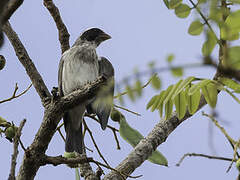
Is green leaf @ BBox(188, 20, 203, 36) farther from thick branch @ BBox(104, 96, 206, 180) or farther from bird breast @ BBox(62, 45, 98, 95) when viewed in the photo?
bird breast @ BBox(62, 45, 98, 95)

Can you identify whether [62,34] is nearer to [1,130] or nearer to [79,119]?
[79,119]

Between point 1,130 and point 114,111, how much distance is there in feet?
3.65

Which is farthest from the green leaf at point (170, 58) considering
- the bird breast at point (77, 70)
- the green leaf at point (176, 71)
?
the bird breast at point (77, 70)

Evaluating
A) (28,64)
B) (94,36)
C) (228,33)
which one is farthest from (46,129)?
(94,36)

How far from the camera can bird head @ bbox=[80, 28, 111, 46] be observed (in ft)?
20.0

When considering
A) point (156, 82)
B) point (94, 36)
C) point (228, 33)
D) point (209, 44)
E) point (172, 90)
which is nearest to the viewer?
point (228, 33)

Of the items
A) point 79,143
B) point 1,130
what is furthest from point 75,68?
point 1,130

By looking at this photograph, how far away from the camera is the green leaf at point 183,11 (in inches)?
74.9

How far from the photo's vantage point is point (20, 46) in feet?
11.9

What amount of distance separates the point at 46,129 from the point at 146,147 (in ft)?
3.50

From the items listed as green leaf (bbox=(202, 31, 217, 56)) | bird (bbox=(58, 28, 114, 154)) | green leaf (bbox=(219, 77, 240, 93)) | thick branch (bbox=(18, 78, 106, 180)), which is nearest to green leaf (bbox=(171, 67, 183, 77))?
green leaf (bbox=(202, 31, 217, 56))

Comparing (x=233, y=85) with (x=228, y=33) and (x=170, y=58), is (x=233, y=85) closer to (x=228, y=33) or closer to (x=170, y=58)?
(x=170, y=58)

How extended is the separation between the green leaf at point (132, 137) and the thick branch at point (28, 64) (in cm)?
72

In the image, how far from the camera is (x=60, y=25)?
13.9 feet
